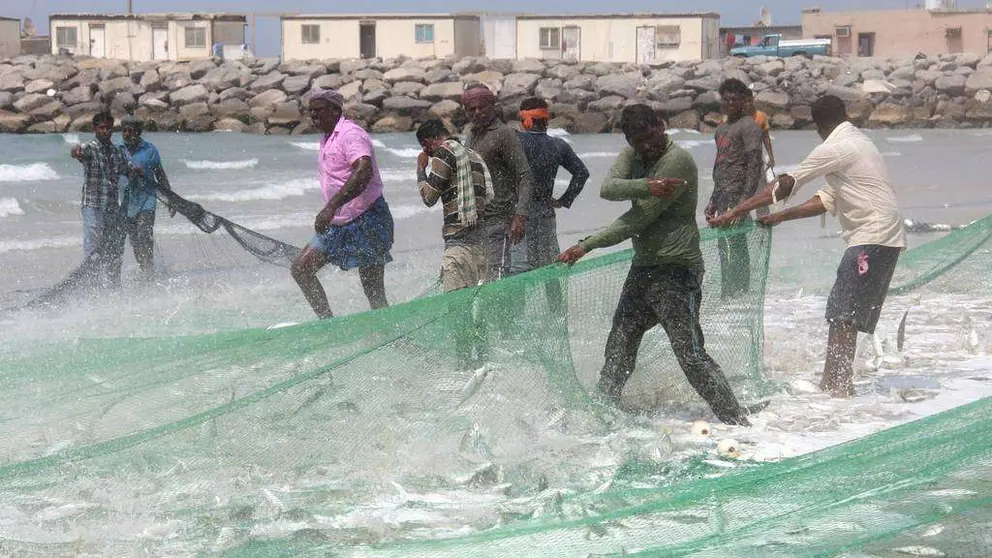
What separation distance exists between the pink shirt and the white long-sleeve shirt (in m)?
2.50

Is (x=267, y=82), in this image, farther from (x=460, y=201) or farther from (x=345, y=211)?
(x=460, y=201)

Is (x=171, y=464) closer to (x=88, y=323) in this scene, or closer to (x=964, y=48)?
(x=88, y=323)

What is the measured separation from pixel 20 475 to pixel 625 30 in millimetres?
54627

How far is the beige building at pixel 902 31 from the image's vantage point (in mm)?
58969

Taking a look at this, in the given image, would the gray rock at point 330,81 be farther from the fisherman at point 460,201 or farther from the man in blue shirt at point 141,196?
the fisherman at point 460,201

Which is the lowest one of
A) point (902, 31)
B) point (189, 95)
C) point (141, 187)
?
point (141, 187)

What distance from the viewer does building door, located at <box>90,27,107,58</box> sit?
5784 cm

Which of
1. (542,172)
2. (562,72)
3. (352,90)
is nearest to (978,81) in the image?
(562,72)

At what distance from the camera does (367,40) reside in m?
56.4

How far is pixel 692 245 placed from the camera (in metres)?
5.68

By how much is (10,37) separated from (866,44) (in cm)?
4067

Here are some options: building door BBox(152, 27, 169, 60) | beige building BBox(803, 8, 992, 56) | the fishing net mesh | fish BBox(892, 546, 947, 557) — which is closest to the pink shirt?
the fishing net mesh

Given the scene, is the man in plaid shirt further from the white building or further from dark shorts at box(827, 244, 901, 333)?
the white building

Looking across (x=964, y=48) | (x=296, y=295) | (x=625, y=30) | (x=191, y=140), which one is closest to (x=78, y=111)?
(x=191, y=140)
